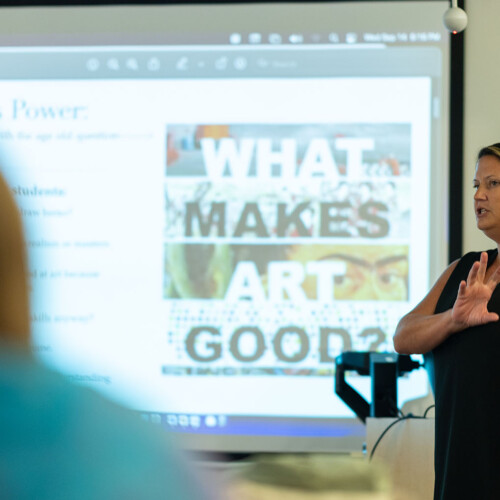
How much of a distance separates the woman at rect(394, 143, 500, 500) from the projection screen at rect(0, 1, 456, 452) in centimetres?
129

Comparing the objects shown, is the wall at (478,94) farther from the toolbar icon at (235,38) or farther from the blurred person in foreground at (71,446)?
the blurred person in foreground at (71,446)

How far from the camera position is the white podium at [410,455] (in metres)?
2.43

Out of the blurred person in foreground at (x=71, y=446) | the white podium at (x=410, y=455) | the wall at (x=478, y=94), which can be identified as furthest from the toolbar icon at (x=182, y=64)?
the blurred person in foreground at (x=71, y=446)

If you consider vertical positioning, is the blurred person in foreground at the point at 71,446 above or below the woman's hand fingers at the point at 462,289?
above

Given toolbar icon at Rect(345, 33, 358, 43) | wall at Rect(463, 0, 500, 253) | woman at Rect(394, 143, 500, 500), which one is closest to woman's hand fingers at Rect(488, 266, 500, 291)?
woman at Rect(394, 143, 500, 500)

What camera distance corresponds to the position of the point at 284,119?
3.53 metres

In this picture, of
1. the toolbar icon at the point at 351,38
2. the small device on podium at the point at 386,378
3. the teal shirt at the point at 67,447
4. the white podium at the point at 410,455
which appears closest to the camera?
the teal shirt at the point at 67,447

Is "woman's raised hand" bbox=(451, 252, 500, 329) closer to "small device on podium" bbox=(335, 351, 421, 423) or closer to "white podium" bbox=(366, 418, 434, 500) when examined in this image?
"white podium" bbox=(366, 418, 434, 500)

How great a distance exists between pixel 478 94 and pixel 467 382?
75.6 inches

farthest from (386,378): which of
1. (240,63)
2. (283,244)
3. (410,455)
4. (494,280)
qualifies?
(240,63)

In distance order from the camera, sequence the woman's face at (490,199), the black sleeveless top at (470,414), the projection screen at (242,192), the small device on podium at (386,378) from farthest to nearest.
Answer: the projection screen at (242,192)
the small device on podium at (386,378)
the woman's face at (490,199)
the black sleeveless top at (470,414)

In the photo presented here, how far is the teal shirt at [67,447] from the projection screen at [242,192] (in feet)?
10.4

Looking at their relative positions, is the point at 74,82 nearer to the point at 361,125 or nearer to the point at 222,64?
the point at 222,64

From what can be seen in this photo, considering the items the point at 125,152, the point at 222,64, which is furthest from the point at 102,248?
the point at 222,64
